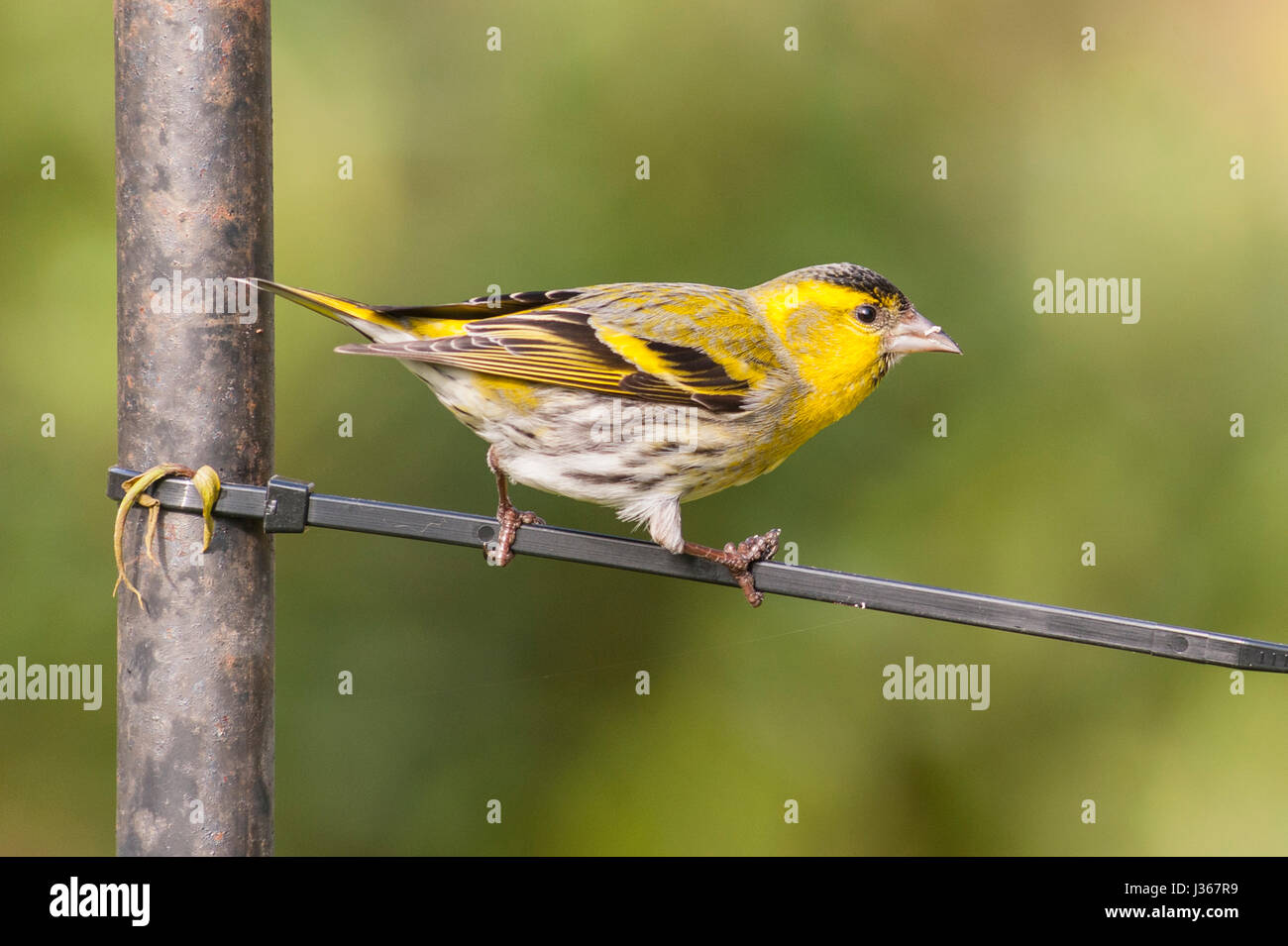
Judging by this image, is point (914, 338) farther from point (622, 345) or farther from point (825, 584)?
point (825, 584)

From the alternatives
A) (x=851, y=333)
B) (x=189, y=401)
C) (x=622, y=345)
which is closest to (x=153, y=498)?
(x=189, y=401)

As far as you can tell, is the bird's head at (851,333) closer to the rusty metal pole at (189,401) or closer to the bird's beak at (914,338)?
the bird's beak at (914,338)

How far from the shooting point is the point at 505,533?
355 centimetres

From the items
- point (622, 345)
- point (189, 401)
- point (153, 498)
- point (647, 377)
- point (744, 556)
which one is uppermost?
point (622, 345)

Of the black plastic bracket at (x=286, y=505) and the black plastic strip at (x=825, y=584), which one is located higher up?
the black plastic bracket at (x=286, y=505)

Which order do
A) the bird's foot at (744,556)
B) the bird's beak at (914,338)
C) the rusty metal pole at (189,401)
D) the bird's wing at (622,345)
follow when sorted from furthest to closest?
the bird's beak at (914,338), the bird's wing at (622,345), the bird's foot at (744,556), the rusty metal pole at (189,401)

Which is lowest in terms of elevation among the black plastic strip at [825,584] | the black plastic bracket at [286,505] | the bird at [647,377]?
the black plastic strip at [825,584]

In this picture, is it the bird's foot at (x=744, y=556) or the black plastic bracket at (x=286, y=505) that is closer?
the black plastic bracket at (x=286, y=505)

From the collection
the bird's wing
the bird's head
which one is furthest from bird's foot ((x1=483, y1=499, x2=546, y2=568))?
the bird's head

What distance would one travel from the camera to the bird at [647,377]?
4113 mm

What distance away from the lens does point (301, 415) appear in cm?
591

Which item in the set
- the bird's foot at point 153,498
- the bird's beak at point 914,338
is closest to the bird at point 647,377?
the bird's beak at point 914,338

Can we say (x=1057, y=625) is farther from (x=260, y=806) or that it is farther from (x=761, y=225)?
(x=761, y=225)

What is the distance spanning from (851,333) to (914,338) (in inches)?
7.8
